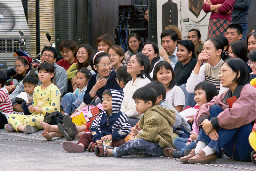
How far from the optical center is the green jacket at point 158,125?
5023mm

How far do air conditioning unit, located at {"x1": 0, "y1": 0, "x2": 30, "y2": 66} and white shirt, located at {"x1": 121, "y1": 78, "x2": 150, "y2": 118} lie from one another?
3718 millimetres

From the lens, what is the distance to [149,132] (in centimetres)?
502

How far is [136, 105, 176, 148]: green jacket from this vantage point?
5023 millimetres

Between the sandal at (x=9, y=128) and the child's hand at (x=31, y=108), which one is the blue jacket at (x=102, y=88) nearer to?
the child's hand at (x=31, y=108)

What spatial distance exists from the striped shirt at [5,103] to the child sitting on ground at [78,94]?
2.67 feet

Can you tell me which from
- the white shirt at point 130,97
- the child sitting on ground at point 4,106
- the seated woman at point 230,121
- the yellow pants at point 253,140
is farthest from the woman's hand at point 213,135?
the child sitting on ground at point 4,106

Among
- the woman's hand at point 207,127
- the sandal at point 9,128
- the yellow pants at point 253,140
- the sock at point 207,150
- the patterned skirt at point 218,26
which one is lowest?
the sandal at point 9,128

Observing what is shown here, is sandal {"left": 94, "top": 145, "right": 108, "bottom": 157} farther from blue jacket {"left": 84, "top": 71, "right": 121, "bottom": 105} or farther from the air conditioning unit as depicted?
the air conditioning unit

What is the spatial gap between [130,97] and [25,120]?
66.8 inches

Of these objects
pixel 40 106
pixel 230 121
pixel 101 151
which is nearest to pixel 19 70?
pixel 40 106

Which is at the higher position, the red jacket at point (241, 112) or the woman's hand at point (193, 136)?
the red jacket at point (241, 112)

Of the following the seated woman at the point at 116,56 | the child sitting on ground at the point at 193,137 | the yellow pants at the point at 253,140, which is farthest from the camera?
the seated woman at the point at 116,56

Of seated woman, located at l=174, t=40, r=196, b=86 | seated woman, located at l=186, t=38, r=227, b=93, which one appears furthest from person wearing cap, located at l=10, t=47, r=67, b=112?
seated woman, located at l=186, t=38, r=227, b=93

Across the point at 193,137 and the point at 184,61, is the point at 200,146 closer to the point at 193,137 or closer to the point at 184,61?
the point at 193,137
